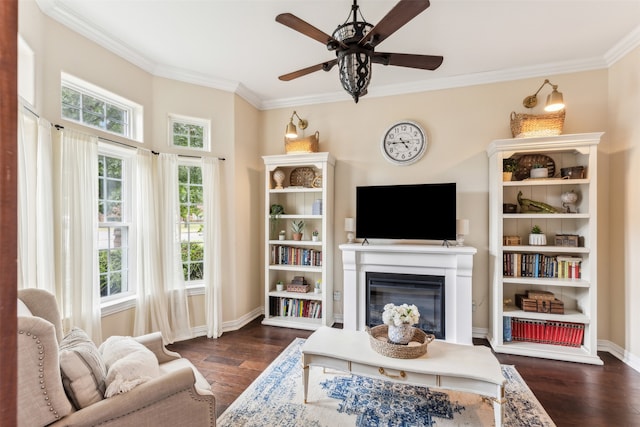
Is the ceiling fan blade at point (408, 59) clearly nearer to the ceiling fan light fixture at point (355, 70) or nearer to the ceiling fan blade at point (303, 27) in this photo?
the ceiling fan light fixture at point (355, 70)

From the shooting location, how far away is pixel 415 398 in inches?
93.3

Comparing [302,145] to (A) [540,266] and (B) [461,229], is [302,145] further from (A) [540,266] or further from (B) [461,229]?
(A) [540,266]

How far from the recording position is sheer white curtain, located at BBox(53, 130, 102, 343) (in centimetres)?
246

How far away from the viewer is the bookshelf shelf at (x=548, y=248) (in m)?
2.99

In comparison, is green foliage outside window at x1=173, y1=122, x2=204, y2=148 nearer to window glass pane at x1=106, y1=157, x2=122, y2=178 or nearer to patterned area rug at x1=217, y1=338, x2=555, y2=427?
window glass pane at x1=106, y1=157, x2=122, y2=178

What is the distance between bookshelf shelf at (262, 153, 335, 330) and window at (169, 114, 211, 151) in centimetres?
80

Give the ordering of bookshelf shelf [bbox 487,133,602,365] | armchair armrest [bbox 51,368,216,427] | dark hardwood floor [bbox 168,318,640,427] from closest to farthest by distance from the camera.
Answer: armchair armrest [bbox 51,368,216,427] → dark hardwood floor [bbox 168,318,640,427] → bookshelf shelf [bbox 487,133,602,365]

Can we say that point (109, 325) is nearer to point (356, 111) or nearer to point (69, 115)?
point (69, 115)

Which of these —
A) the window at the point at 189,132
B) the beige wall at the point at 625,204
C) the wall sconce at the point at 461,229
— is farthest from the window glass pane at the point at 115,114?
the beige wall at the point at 625,204

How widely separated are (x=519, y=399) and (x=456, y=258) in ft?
4.42

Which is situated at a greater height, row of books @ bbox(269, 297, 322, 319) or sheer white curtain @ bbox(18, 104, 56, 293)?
sheer white curtain @ bbox(18, 104, 56, 293)

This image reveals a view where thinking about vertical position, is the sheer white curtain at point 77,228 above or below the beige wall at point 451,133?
below

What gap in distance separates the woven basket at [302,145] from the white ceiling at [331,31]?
68 centimetres

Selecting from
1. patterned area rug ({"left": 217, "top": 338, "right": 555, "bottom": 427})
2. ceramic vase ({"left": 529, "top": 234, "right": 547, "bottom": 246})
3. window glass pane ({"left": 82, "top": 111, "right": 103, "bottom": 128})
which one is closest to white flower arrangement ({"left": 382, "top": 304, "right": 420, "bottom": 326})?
patterned area rug ({"left": 217, "top": 338, "right": 555, "bottom": 427})
